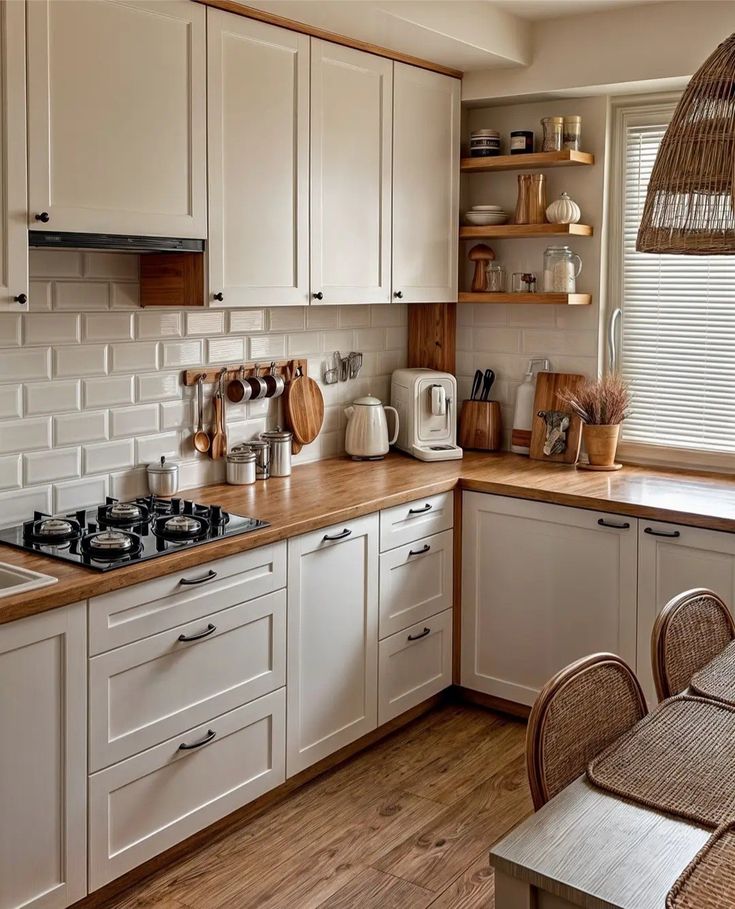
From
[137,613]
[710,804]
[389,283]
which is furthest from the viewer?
[389,283]

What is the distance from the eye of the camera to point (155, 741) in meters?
2.62

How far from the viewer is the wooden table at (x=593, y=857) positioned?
134 centimetres

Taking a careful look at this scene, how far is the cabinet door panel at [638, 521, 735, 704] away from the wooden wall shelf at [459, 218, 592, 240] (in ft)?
3.83

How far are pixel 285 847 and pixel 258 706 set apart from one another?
1.29 ft

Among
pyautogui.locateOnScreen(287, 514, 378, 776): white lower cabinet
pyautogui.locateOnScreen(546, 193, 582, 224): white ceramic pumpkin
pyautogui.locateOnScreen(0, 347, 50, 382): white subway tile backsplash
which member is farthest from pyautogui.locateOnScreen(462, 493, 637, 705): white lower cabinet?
pyautogui.locateOnScreen(0, 347, 50, 382): white subway tile backsplash

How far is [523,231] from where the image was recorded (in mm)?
3891

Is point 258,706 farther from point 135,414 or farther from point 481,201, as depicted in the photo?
point 481,201

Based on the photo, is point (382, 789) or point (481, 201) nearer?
point (382, 789)

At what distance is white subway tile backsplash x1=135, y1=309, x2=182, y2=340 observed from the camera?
315 cm

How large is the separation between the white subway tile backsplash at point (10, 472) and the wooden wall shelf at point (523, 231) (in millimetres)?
2005

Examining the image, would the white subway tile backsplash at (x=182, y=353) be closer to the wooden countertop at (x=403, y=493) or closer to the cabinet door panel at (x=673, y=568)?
the wooden countertop at (x=403, y=493)

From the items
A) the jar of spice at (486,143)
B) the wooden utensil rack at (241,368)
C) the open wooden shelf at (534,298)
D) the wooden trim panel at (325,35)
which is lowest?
the wooden utensil rack at (241,368)

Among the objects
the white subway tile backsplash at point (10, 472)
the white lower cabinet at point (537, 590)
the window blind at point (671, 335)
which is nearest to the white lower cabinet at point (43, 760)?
the white subway tile backsplash at point (10, 472)

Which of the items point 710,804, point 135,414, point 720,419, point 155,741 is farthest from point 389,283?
point 710,804
